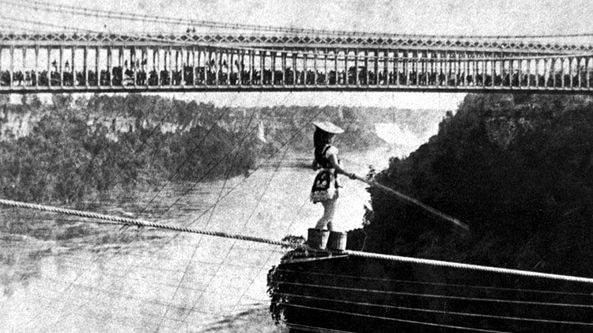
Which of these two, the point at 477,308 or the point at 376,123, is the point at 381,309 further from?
the point at 376,123

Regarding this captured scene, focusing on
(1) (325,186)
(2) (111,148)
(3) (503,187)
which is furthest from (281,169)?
(1) (325,186)

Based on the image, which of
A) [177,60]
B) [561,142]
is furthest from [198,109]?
[561,142]

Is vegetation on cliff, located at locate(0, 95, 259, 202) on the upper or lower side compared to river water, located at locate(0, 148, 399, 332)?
upper

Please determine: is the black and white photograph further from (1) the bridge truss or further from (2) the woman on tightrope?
(2) the woman on tightrope

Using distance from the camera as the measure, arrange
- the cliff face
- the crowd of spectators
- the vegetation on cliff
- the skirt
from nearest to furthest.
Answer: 1. the skirt
2. the cliff face
3. the crowd of spectators
4. the vegetation on cliff

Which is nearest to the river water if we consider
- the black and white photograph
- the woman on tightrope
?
the black and white photograph

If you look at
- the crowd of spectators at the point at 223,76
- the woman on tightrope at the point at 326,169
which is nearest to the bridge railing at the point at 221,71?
the crowd of spectators at the point at 223,76
